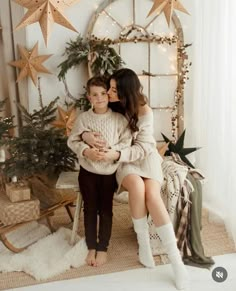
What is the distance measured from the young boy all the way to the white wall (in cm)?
95

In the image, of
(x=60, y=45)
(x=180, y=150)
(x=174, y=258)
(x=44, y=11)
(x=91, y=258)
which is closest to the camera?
(x=44, y=11)

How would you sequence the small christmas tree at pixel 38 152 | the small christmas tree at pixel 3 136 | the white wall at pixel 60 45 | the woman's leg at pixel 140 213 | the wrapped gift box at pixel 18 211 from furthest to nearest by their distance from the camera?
the white wall at pixel 60 45 → the small christmas tree at pixel 3 136 → the small christmas tree at pixel 38 152 → the wrapped gift box at pixel 18 211 → the woman's leg at pixel 140 213

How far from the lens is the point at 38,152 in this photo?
8.63 feet

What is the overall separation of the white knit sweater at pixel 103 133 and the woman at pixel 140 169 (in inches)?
1.7

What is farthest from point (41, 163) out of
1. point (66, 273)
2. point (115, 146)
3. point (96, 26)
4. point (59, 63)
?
point (96, 26)

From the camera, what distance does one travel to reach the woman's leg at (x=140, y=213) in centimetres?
217

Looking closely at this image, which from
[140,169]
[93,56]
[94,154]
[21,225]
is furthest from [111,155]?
[93,56]

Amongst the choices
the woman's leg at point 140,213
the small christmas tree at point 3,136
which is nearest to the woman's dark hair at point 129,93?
the woman's leg at point 140,213

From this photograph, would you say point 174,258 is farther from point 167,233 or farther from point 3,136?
point 3,136

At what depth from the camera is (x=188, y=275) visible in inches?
82.3

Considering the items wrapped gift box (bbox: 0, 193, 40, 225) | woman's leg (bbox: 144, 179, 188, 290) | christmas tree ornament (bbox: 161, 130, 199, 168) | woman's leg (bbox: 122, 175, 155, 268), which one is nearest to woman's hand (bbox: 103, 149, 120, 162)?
woman's leg (bbox: 122, 175, 155, 268)

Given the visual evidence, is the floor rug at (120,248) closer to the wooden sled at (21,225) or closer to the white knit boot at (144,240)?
the white knit boot at (144,240)

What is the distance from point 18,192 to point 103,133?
61 centimetres

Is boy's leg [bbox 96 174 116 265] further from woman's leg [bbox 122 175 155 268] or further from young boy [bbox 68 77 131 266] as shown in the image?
woman's leg [bbox 122 175 155 268]
